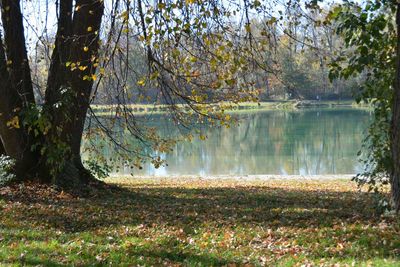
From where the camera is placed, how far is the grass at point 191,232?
5.23 metres

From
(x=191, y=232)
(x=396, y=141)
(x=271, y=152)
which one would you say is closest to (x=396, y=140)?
(x=396, y=141)

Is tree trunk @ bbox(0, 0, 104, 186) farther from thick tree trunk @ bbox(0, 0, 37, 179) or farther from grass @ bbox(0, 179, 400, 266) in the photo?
grass @ bbox(0, 179, 400, 266)

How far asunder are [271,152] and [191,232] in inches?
932

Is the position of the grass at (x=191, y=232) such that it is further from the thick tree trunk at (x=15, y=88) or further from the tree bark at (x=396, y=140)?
the thick tree trunk at (x=15, y=88)

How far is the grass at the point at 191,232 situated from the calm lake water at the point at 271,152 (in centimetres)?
829

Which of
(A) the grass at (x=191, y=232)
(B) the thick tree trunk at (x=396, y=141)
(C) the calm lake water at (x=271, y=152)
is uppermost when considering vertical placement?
(B) the thick tree trunk at (x=396, y=141)

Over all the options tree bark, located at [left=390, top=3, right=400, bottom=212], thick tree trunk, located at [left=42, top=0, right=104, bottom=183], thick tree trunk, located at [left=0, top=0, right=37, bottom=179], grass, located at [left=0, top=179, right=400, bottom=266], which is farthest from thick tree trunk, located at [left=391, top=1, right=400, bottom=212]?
thick tree trunk, located at [left=0, top=0, right=37, bottom=179]

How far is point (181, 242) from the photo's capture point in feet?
19.5

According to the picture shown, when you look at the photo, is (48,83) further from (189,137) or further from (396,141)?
(396,141)

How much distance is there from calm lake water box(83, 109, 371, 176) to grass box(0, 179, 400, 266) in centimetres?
829

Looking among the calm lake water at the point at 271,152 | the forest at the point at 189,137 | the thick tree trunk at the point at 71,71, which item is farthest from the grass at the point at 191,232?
the calm lake water at the point at 271,152

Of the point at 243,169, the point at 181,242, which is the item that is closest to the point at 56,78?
the point at 181,242

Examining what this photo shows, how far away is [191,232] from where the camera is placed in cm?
646

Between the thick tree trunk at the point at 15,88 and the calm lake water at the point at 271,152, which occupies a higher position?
the thick tree trunk at the point at 15,88
